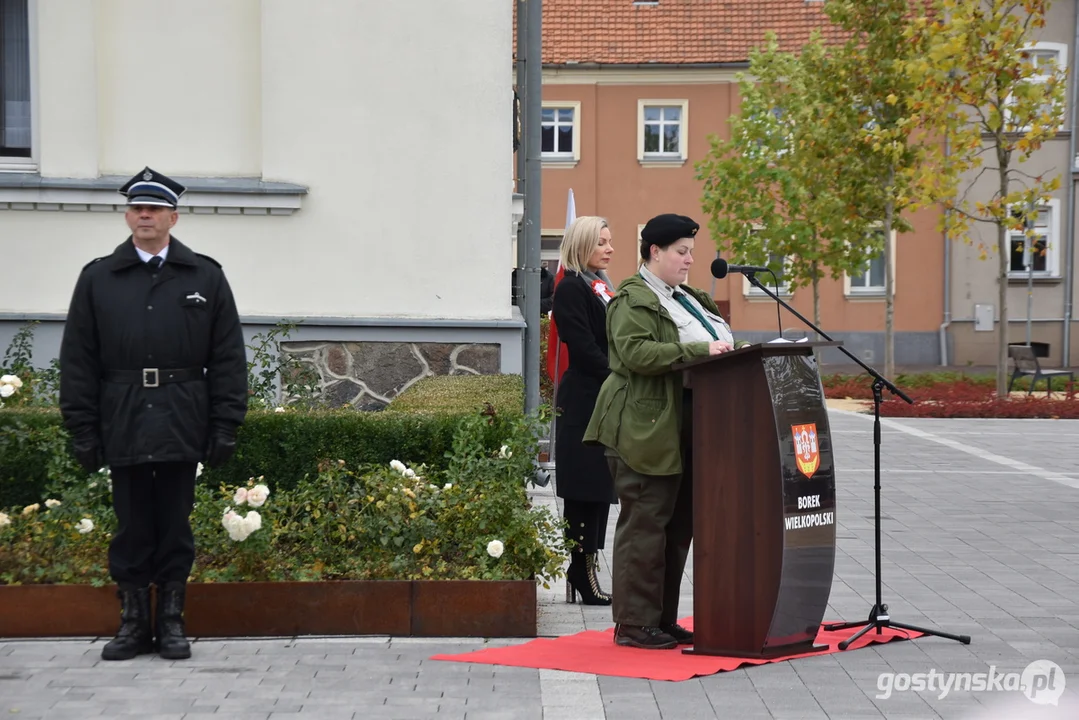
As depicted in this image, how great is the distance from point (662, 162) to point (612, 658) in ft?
107

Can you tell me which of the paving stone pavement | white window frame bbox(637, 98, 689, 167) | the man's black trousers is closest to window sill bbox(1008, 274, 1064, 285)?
white window frame bbox(637, 98, 689, 167)

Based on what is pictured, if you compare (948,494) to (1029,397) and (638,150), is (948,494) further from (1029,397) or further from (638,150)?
(638,150)

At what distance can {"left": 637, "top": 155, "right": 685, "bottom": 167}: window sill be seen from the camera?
125ft

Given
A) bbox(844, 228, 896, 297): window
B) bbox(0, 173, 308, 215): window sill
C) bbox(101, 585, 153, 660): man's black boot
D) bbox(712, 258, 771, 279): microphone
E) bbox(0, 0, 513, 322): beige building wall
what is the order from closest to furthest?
1. bbox(712, 258, 771, 279): microphone
2. bbox(101, 585, 153, 660): man's black boot
3. bbox(0, 173, 308, 215): window sill
4. bbox(0, 0, 513, 322): beige building wall
5. bbox(844, 228, 896, 297): window

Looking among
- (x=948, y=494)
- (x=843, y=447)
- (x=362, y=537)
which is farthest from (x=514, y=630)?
(x=843, y=447)

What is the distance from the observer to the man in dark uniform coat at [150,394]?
6.01m

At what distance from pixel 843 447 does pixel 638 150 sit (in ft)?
74.3

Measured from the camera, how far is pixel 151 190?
6105mm

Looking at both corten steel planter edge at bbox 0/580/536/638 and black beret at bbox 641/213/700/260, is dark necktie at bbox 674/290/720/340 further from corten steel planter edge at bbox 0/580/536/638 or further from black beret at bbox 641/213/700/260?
corten steel planter edge at bbox 0/580/536/638

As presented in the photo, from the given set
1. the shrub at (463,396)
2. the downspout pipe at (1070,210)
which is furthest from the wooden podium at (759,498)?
the downspout pipe at (1070,210)

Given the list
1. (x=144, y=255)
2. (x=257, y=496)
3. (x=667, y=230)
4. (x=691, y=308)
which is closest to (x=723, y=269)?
(x=667, y=230)

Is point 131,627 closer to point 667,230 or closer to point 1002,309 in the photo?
point 667,230

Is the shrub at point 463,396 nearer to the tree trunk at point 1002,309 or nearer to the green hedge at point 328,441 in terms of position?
the green hedge at point 328,441

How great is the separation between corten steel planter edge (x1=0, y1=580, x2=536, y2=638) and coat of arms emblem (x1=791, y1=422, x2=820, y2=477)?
1.40 m
